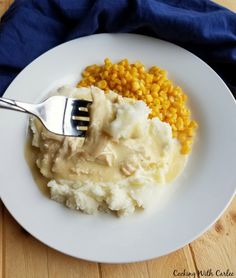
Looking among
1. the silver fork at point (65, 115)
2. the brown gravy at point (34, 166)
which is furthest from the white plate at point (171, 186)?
the silver fork at point (65, 115)

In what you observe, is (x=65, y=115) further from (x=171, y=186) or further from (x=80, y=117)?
(x=171, y=186)

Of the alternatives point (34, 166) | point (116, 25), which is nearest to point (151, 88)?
point (116, 25)

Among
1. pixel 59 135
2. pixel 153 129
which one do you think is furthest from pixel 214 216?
pixel 59 135

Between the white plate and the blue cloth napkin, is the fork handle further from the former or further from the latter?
the blue cloth napkin

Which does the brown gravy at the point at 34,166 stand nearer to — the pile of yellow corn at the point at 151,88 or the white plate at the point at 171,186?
the white plate at the point at 171,186

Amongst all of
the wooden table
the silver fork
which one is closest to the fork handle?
the silver fork

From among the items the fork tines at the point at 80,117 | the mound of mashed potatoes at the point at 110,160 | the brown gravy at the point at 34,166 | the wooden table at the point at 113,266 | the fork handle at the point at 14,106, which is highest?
the fork handle at the point at 14,106
